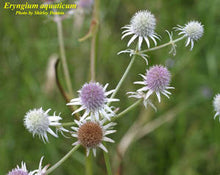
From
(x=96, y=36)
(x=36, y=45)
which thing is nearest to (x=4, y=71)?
(x=36, y=45)

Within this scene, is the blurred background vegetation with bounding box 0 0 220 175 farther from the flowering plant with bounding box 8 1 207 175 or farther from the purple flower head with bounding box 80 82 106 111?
the purple flower head with bounding box 80 82 106 111

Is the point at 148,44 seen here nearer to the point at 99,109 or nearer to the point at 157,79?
the point at 157,79

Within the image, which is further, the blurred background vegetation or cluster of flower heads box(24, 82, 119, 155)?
the blurred background vegetation

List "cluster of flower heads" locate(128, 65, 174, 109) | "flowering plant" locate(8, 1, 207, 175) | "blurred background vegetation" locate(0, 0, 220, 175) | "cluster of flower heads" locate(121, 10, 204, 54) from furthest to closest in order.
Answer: "blurred background vegetation" locate(0, 0, 220, 175)
"cluster of flower heads" locate(121, 10, 204, 54)
"cluster of flower heads" locate(128, 65, 174, 109)
"flowering plant" locate(8, 1, 207, 175)

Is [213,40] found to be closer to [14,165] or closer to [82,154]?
[82,154]

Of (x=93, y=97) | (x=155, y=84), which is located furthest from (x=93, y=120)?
(x=155, y=84)

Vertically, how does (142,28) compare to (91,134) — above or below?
above

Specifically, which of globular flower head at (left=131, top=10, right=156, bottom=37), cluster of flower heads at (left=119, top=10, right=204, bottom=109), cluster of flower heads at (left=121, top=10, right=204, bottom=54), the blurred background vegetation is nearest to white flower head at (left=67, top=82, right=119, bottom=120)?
cluster of flower heads at (left=119, top=10, right=204, bottom=109)
